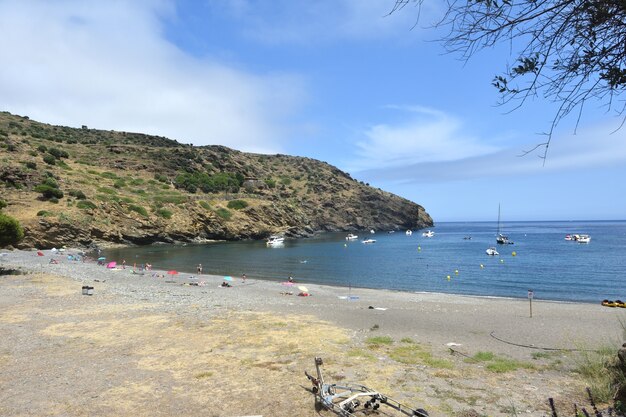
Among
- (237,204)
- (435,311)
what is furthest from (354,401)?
(237,204)

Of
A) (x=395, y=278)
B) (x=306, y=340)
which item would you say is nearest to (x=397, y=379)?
(x=306, y=340)

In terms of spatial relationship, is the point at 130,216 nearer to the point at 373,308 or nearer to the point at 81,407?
the point at 373,308

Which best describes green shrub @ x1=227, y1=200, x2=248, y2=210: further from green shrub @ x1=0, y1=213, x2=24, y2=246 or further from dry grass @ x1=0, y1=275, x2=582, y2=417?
dry grass @ x1=0, y1=275, x2=582, y2=417

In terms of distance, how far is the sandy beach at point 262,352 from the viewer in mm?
8344

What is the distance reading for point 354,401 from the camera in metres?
7.70

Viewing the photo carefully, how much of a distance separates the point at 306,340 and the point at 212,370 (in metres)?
3.85

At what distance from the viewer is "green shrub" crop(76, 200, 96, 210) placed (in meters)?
61.2

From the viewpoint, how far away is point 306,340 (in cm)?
1328

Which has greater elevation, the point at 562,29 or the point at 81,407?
the point at 562,29

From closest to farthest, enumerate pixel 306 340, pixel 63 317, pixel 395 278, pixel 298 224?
pixel 306 340, pixel 63 317, pixel 395 278, pixel 298 224

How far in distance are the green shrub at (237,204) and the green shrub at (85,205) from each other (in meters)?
28.9

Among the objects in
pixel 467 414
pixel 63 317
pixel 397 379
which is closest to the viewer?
pixel 467 414

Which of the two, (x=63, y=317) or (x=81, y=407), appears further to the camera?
(x=63, y=317)

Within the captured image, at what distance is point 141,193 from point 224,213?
1618cm
